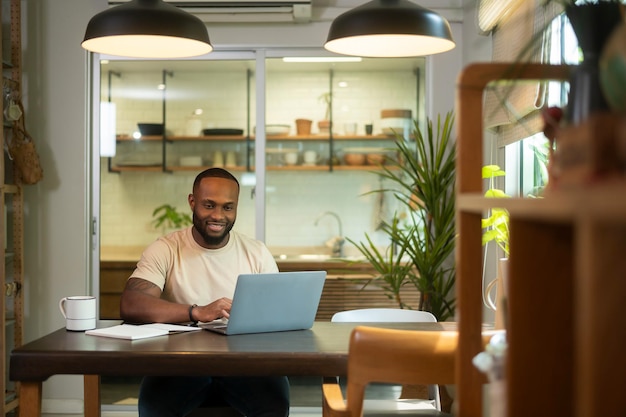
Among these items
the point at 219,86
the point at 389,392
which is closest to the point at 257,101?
the point at 219,86

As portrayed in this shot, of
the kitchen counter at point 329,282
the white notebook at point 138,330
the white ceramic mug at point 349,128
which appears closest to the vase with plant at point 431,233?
the kitchen counter at point 329,282

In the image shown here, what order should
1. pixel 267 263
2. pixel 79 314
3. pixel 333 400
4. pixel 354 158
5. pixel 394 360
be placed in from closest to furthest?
pixel 394 360 → pixel 333 400 → pixel 79 314 → pixel 267 263 → pixel 354 158

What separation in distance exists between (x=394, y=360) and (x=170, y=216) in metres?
Result: 3.35

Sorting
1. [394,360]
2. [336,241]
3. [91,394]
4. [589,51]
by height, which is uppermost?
[589,51]

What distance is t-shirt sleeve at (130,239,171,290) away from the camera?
319 cm

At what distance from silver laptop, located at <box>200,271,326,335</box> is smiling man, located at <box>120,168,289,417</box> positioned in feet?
0.62

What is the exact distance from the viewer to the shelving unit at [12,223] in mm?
4637

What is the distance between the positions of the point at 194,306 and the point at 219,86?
2377mm

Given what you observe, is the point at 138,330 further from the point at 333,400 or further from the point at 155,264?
the point at 333,400

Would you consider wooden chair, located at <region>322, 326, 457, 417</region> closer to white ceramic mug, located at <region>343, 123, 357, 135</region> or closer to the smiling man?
the smiling man

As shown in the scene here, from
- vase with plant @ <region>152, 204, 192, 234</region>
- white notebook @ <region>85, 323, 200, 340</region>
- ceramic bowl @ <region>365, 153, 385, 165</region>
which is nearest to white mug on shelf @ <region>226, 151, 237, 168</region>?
vase with plant @ <region>152, 204, 192, 234</region>

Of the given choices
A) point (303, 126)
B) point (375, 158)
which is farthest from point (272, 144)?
point (375, 158)

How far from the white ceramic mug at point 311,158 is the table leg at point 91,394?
2.55 m

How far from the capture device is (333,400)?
2211 mm
